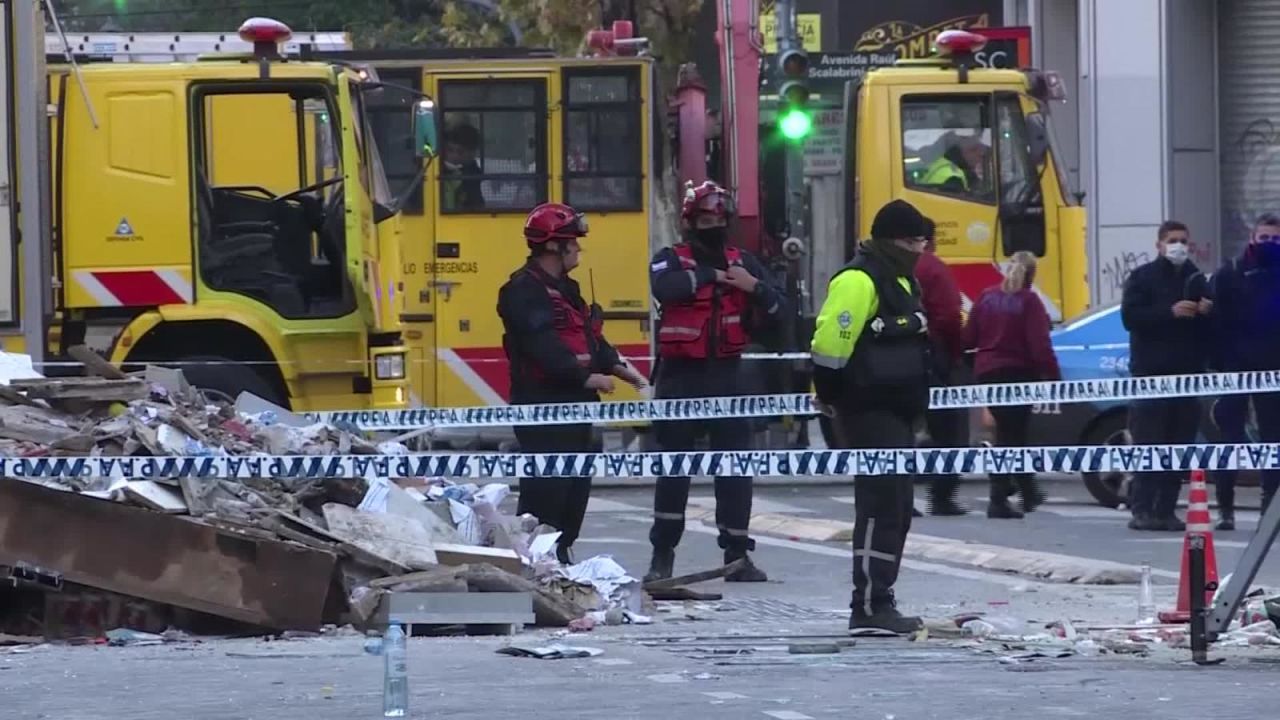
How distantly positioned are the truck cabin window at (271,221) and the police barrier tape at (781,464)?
194 inches

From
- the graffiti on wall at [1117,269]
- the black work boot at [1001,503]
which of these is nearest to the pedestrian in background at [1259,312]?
the black work boot at [1001,503]

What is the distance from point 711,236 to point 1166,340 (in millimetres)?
4320

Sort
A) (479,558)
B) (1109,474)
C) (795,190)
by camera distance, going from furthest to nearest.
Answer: (795,190), (1109,474), (479,558)

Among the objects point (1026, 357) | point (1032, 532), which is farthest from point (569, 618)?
point (1026, 357)

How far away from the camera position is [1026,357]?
15328mm

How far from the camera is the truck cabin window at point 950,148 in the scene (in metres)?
17.7

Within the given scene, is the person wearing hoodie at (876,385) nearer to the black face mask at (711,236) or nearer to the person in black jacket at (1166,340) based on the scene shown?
the black face mask at (711,236)

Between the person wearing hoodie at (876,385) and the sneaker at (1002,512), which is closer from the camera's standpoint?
the person wearing hoodie at (876,385)

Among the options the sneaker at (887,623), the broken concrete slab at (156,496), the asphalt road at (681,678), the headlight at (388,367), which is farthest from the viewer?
the headlight at (388,367)

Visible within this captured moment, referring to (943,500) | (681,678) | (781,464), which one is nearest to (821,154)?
(943,500)

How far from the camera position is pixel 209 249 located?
14.4 m

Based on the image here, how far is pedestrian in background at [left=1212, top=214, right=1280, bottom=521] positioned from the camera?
14.1m

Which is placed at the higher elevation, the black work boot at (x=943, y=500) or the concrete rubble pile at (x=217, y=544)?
the concrete rubble pile at (x=217, y=544)

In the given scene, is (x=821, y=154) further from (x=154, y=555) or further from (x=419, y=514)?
(x=154, y=555)
